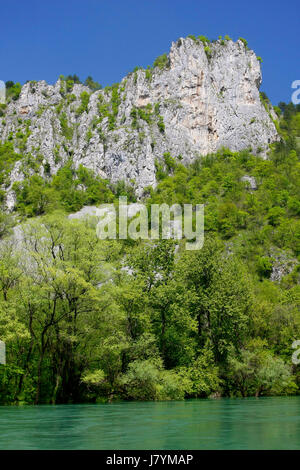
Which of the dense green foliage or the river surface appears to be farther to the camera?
the dense green foliage

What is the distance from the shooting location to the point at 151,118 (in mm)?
179000

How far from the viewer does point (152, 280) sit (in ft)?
159

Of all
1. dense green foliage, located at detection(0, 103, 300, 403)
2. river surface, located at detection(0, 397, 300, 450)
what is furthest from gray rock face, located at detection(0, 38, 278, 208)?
river surface, located at detection(0, 397, 300, 450)

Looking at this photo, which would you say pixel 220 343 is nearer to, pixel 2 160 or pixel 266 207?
pixel 266 207

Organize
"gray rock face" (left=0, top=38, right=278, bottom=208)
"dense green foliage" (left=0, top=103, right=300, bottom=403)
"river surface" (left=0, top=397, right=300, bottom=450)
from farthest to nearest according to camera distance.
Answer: "gray rock face" (left=0, top=38, right=278, bottom=208) < "dense green foliage" (left=0, top=103, right=300, bottom=403) < "river surface" (left=0, top=397, right=300, bottom=450)

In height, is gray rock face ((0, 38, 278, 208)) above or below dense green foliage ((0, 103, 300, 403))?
above

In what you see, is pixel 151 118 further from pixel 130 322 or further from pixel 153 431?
pixel 153 431

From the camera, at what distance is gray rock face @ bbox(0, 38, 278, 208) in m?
168

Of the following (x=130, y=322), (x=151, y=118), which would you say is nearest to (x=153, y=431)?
(x=130, y=322)

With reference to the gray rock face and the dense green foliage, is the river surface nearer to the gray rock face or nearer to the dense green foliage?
the dense green foliage

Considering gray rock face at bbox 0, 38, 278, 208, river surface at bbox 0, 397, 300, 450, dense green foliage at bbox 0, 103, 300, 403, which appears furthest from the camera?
gray rock face at bbox 0, 38, 278, 208

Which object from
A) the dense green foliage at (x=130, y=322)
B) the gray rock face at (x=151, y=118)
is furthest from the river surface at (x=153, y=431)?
the gray rock face at (x=151, y=118)

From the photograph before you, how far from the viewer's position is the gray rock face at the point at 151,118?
167875 millimetres

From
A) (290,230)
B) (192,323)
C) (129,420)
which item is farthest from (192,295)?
(290,230)
